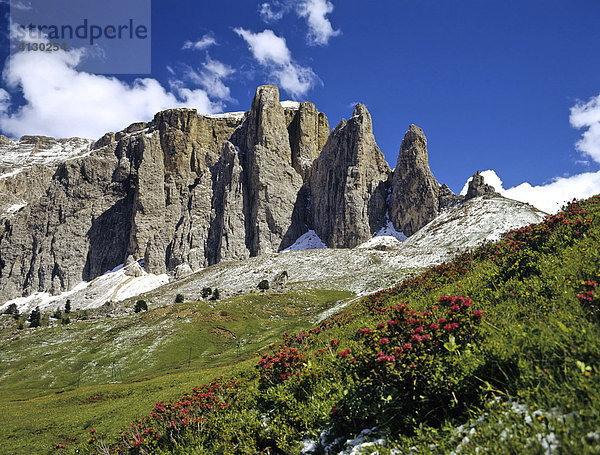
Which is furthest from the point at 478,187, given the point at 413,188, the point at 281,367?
the point at 281,367

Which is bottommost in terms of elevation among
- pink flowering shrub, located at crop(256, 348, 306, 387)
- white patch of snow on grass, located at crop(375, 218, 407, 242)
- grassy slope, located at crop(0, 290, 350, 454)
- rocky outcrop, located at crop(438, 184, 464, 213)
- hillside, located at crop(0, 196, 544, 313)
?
grassy slope, located at crop(0, 290, 350, 454)

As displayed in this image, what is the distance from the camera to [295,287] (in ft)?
329

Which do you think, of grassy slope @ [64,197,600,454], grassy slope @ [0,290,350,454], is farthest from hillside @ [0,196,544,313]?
grassy slope @ [64,197,600,454]

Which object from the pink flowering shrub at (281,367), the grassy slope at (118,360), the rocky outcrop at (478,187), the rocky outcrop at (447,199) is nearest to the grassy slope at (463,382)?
the pink flowering shrub at (281,367)

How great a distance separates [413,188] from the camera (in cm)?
18612

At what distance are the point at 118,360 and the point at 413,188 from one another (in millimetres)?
171081

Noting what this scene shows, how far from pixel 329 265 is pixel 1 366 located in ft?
315

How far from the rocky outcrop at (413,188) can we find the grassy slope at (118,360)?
11755 centimetres

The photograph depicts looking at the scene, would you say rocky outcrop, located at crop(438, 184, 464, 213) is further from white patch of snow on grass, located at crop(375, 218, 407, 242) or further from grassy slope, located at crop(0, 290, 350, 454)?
grassy slope, located at crop(0, 290, 350, 454)

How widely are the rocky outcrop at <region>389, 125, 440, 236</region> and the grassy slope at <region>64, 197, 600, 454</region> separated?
181736mm

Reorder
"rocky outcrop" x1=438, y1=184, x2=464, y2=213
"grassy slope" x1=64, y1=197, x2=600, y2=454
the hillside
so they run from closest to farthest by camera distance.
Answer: "grassy slope" x1=64, y1=197, x2=600, y2=454 → the hillside → "rocky outcrop" x1=438, y1=184, x2=464, y2=213

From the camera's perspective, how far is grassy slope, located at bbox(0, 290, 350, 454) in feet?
78.0

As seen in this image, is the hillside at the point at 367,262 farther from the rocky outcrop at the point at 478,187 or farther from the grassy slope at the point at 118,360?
the grassy slope at the point at 118,360

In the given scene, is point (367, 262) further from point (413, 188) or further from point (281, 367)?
point (281, 367)
